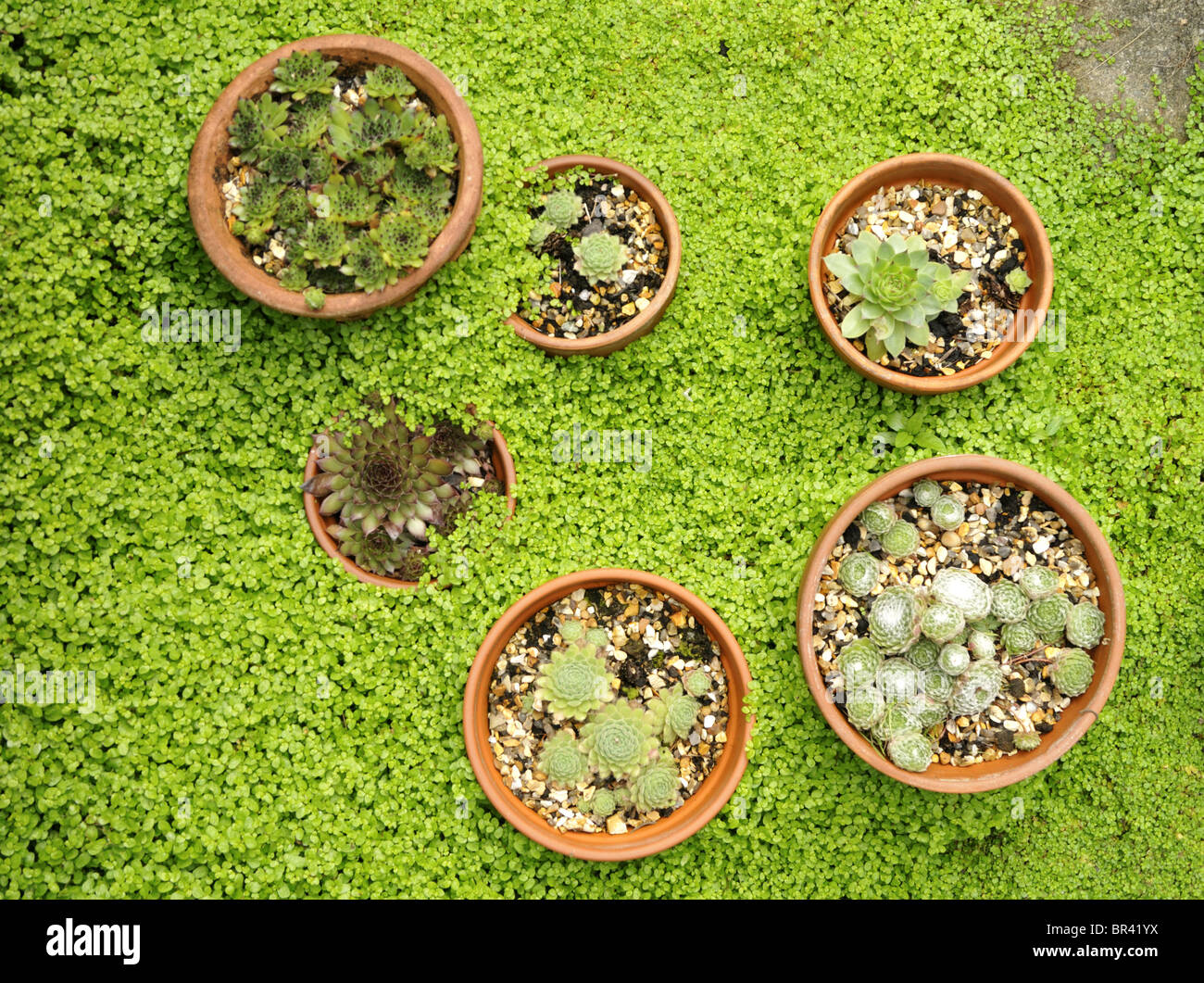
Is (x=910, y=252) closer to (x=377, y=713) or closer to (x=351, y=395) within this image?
(x=351, y=395)

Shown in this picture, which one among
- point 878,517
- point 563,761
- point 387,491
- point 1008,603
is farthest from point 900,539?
point 387,491

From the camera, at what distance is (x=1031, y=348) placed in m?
4.30

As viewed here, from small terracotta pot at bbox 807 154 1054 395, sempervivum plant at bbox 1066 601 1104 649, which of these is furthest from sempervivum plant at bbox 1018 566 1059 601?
small terracotta pot at bbox 807 154 1054 395

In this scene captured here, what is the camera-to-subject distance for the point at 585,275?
409 cm

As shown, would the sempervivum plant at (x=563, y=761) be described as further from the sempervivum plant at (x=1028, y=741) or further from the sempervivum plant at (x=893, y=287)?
the sempervivum plant at (x=893, y=287)

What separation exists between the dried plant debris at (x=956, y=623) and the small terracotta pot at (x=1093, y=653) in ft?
0.17

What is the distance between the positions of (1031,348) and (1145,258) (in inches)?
32.5

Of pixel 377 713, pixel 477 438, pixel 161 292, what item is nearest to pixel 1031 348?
pixel 477 438

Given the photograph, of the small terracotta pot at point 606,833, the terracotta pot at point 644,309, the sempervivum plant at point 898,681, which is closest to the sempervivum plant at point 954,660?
the sempervivum plant at point 898,681

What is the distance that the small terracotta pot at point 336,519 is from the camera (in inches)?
159

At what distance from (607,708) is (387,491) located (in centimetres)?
145

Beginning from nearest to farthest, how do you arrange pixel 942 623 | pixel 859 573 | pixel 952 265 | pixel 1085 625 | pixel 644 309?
pixel 942 623
pixel 1085 625
pixel 859 573
pixel 644 309
pixel 952 265

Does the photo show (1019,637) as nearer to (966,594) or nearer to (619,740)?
(966,594)

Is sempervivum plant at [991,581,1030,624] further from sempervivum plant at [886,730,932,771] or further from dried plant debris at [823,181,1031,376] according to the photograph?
dried plant debris at [823,181,1031,376]
